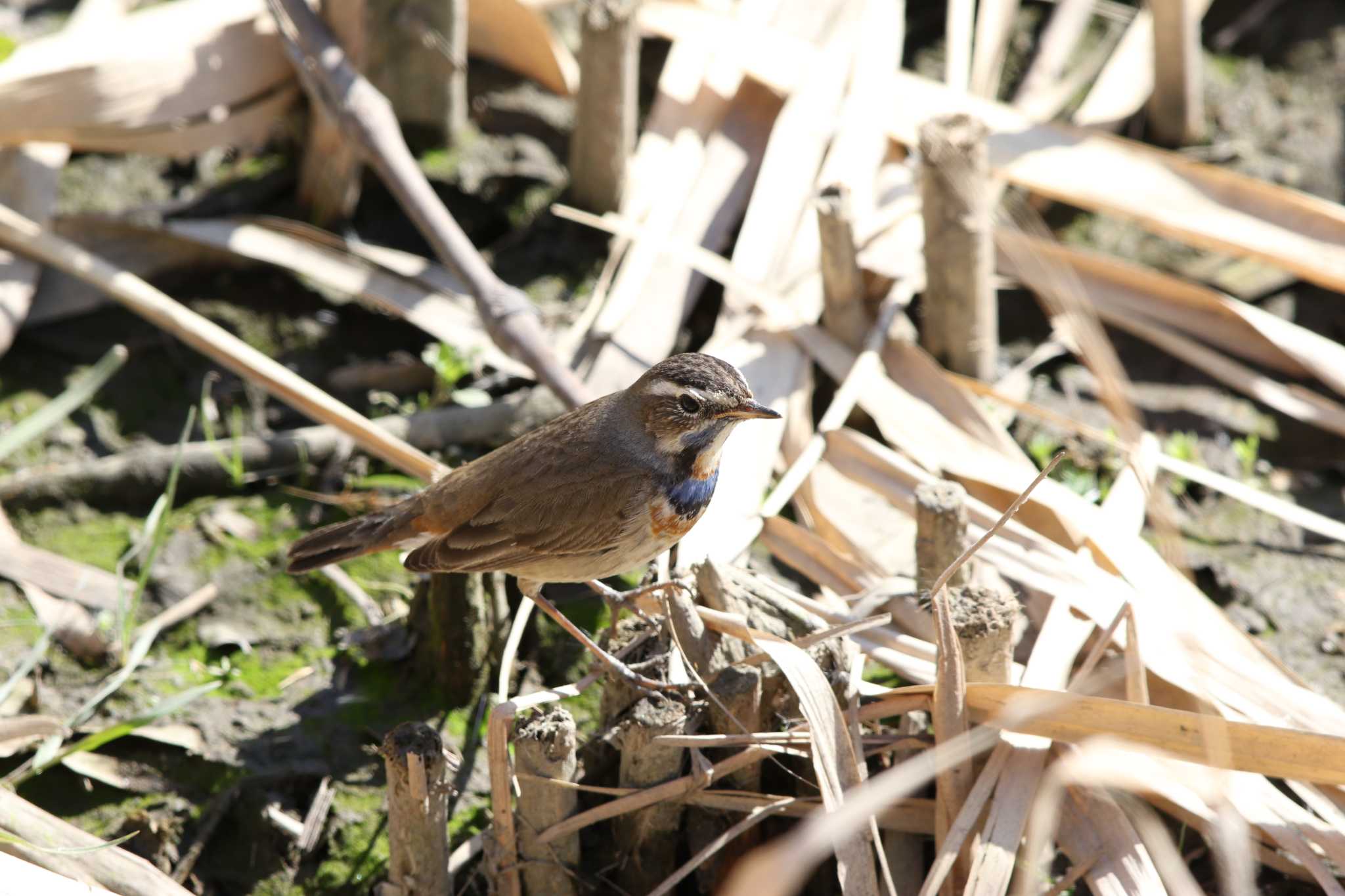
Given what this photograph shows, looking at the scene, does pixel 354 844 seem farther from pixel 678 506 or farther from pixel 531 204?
pixel 531 204

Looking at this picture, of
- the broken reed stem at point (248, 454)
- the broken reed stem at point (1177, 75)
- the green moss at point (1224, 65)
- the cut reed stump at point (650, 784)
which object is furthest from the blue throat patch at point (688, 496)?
the green moss at point (1224, 65)

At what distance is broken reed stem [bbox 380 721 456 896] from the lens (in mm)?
3879

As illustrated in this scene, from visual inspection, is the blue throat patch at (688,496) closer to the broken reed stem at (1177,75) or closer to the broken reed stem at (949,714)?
the broken reed stem at (949,714)

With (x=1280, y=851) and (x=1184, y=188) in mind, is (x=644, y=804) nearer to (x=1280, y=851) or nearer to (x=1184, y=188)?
(x=1280, y=851)

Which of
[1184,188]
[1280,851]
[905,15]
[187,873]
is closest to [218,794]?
[187,873]

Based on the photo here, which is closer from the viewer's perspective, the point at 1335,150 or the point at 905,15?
the point at 1335,150

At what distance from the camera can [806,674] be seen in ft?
12.8

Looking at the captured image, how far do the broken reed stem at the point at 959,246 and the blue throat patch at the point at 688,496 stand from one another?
211cm

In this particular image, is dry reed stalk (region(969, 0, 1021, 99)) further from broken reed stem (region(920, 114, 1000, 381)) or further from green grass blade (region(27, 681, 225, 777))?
green grass blade (region(27, 681, 225, 777))

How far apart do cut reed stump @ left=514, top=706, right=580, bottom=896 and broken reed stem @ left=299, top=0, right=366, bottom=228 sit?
3.59 meters

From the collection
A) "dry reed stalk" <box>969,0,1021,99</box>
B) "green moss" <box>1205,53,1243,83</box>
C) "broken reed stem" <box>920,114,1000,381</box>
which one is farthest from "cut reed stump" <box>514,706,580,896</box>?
"green moss" <box>1205,53,1243,83</box>

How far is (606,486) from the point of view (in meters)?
4.48

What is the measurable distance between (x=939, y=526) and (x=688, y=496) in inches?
34.9

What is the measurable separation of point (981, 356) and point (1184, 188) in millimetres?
1365
